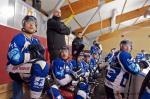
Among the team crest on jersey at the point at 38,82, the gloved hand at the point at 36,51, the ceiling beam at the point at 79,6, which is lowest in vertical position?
the team crest on jersey at the point at 38,82

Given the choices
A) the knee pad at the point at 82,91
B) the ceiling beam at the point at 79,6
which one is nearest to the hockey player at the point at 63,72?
the knee pad at the point at 82,91

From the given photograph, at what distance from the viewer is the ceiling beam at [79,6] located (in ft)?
30.9

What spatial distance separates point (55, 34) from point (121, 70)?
991mm

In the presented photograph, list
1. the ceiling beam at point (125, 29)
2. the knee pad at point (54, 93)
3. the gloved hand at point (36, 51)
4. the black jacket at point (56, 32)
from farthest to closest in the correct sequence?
1. the ceiling beam at point (125, 29)
2. the black jacket at point (56, 32)
3. the knee pad at point (54, 93)
4. the gloved hand at point (36, 51)

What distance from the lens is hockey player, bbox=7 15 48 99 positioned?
8.36 feet

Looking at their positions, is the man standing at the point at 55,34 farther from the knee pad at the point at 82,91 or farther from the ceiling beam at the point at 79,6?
the ceiling beam at the point at 79,6

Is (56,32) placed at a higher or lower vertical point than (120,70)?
higher

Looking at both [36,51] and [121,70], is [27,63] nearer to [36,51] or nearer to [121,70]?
[36,51]

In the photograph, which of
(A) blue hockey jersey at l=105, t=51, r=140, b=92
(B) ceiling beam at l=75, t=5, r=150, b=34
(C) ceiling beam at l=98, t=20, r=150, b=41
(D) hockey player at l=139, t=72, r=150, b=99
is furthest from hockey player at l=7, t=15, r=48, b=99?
(C) ceiling beam at l=98, t=20, r=150, b=41

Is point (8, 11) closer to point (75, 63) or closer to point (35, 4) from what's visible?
point (75, 63)

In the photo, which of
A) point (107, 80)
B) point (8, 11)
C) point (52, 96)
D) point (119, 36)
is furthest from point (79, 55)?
point (119, 36)

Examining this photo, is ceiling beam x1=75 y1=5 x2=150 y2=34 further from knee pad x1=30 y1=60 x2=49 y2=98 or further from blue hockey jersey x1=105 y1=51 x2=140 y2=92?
knee pad x1=30 y1=60 x2=49 y2=98

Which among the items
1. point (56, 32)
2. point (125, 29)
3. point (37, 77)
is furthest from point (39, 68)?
point (125, 29)

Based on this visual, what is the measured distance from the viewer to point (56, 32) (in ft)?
13.2
